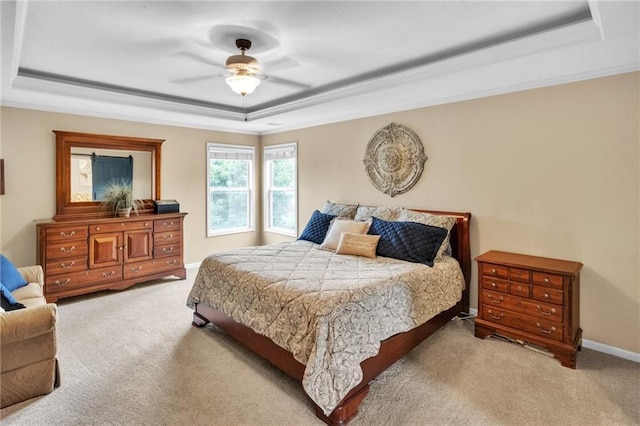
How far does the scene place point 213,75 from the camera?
3.36 metres

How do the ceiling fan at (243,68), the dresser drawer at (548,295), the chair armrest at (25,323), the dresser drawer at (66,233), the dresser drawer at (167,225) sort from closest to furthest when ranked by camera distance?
1. the chair armrest at (25,323)
2. the ceiling fan at (243,68)
3. the dresser drawer at (548,295)
4. the dresser drawer at (66,233)
5. the dresser drawer at (167,225)

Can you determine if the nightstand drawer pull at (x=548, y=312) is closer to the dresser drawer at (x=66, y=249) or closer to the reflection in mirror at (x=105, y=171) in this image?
the dresser drawer at (x=66, y=249)

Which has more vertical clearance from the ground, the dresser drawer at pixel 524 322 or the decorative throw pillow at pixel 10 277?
the decorative throw pillow at pixel 10 277

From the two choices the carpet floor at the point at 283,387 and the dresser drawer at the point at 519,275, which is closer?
the carpet floor at the point at 283,387

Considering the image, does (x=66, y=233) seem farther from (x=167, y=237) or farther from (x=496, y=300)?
(x=496, y=300)

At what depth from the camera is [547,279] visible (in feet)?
8.86

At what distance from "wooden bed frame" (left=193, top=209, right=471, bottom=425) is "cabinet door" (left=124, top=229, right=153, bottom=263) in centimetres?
158

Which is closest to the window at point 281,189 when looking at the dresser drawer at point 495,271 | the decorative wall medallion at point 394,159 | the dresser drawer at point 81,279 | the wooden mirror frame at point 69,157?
the decorative wall medallion at point 394,159

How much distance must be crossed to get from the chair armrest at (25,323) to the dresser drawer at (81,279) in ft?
6.58

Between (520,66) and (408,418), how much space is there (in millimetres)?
2654

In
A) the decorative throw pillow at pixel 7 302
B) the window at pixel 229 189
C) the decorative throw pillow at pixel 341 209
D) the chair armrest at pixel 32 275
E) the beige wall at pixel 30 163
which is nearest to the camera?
the decorative throw pillow at pixel 7 302

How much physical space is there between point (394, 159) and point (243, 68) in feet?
7.30

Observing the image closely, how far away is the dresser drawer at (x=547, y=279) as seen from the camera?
264 cm

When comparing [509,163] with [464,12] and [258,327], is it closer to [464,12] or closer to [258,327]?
[464,12]
